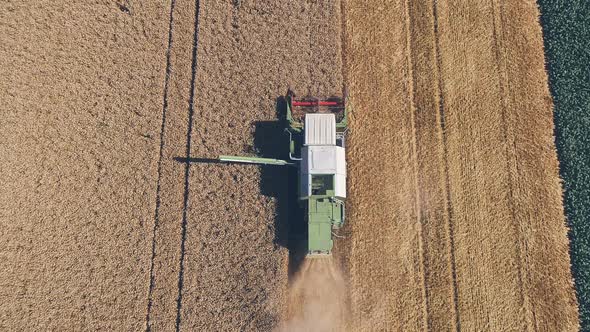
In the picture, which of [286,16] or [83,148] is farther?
[286,16]

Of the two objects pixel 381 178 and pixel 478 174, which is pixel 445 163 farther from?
pixel 381 178

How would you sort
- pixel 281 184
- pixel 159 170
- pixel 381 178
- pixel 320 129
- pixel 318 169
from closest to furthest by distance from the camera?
pixel 318 169, pixel 320 129, pixel 281 184, pixel 159 170, pixel 381 178

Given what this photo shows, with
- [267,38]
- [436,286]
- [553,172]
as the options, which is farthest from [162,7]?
[553,172]

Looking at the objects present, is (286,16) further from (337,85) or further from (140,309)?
(140,309)

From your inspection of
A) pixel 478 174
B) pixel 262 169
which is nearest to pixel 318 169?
pixel 262 169

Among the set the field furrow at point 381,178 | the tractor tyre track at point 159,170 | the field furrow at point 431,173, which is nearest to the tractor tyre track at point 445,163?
the field furrow at point 431,173

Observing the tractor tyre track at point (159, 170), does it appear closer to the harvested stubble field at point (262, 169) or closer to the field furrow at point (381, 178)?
the harvested stubble field at point (262, 169)

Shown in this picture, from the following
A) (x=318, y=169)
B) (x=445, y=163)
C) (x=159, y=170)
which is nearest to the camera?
(x=318, y=169)
